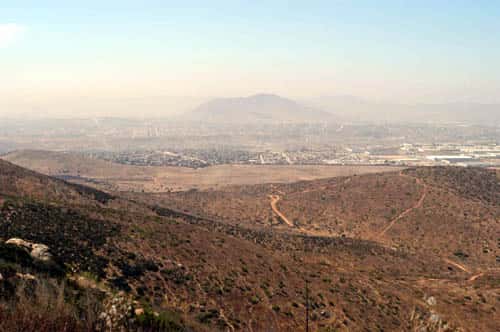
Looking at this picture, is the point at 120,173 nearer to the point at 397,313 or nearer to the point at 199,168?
the point at 199,168

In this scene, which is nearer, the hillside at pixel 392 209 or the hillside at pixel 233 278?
the hillside at pixel 233 278

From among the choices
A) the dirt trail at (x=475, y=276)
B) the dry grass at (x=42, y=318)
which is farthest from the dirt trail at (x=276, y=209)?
the dry grass at (x=42, y=318)

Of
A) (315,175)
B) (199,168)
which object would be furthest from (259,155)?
(315,175)

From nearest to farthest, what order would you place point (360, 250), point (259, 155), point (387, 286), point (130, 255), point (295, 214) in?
point (130, 255) → point (387, 286) → point (360, 250) → point (295, 214) → point (259, 155)

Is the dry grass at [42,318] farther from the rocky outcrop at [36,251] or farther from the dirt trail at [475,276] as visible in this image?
the dirt trail at [475,276]

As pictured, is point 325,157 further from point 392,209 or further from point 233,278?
point 233,278

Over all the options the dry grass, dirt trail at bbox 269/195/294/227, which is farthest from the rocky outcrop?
dirt trail at bbox 269/195/294/227

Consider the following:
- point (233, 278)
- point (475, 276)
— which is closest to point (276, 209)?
point (475, 276)

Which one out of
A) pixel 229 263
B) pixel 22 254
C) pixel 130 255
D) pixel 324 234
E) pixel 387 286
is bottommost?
pixel 324 234

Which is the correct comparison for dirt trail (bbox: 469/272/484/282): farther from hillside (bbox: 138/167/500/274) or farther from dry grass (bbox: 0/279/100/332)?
dry grass (bbox: 0/279/100/332)
